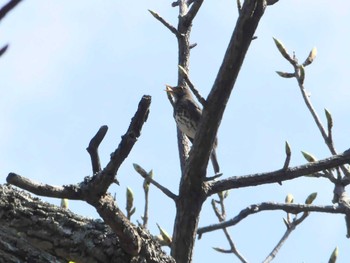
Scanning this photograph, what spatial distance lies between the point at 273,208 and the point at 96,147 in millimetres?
1571

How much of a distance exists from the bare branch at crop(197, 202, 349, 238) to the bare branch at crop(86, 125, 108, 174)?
1.42 m

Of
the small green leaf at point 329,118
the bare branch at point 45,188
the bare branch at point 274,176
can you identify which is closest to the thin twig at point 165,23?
the small green leaf at point 329,118

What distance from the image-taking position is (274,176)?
320cm

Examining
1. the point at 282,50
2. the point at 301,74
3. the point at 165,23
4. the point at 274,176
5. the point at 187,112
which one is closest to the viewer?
the point at 274,176

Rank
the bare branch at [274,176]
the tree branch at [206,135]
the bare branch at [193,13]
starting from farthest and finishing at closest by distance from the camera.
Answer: the bare branch at [193,13], the bare branch at [274,176], the tree branch at [206,135]

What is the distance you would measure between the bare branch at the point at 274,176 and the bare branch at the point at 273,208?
0.93 ft

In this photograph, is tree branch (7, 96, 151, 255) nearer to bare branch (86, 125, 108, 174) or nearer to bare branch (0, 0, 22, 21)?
bare branch (86, 125, 108, 174)

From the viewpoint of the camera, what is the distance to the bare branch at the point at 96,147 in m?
2.14

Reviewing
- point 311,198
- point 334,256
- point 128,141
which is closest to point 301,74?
point 311,198

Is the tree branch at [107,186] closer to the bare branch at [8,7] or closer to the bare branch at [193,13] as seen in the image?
the bare branch at [8,7]

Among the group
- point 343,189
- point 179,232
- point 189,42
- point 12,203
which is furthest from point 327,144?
point 12,203

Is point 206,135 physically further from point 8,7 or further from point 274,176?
point 8,7

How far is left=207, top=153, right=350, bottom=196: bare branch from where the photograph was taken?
3.19m

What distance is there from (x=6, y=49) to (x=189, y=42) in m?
4.43
